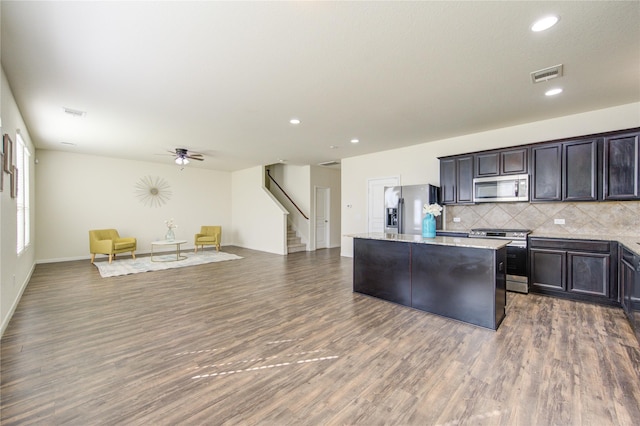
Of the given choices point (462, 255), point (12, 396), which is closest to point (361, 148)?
point (462, 255)

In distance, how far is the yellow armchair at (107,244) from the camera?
22.1ft

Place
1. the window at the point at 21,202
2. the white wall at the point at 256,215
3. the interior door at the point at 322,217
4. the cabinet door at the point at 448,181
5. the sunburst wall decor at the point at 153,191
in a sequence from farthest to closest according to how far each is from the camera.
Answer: the interior door at the point at 322,217 < the white wall at the point at 256,215 < the sunburst wall decor at the point at 153,191 < the cabinet door at the point at 448,181 < the window at the point at 21,202

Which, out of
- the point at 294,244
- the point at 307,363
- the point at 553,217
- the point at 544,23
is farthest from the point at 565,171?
the point at 294,244

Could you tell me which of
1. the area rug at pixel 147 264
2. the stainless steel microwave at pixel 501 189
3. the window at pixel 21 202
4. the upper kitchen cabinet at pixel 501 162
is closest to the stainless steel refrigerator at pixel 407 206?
the stainless steel microwave at pixel 501 189

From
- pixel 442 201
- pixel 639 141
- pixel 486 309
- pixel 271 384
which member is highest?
pixel 639 141

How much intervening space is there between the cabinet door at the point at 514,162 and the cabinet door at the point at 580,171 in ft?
1.54

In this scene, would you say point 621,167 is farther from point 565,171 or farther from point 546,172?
point 546,172

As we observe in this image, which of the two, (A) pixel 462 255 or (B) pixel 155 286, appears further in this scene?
(B) pixel 155 286

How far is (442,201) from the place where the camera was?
5383mm

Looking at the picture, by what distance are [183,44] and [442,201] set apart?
15.8 feet

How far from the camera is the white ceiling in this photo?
208 centimetres

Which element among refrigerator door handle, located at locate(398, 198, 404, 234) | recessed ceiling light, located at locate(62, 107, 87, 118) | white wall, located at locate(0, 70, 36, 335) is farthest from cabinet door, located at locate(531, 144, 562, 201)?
recessed ceiling light, located at locate(62, 107, 87, 118)

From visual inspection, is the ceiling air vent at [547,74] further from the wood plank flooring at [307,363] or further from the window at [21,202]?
the window at [21,202]

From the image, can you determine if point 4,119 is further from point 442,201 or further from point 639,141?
point 639,141
